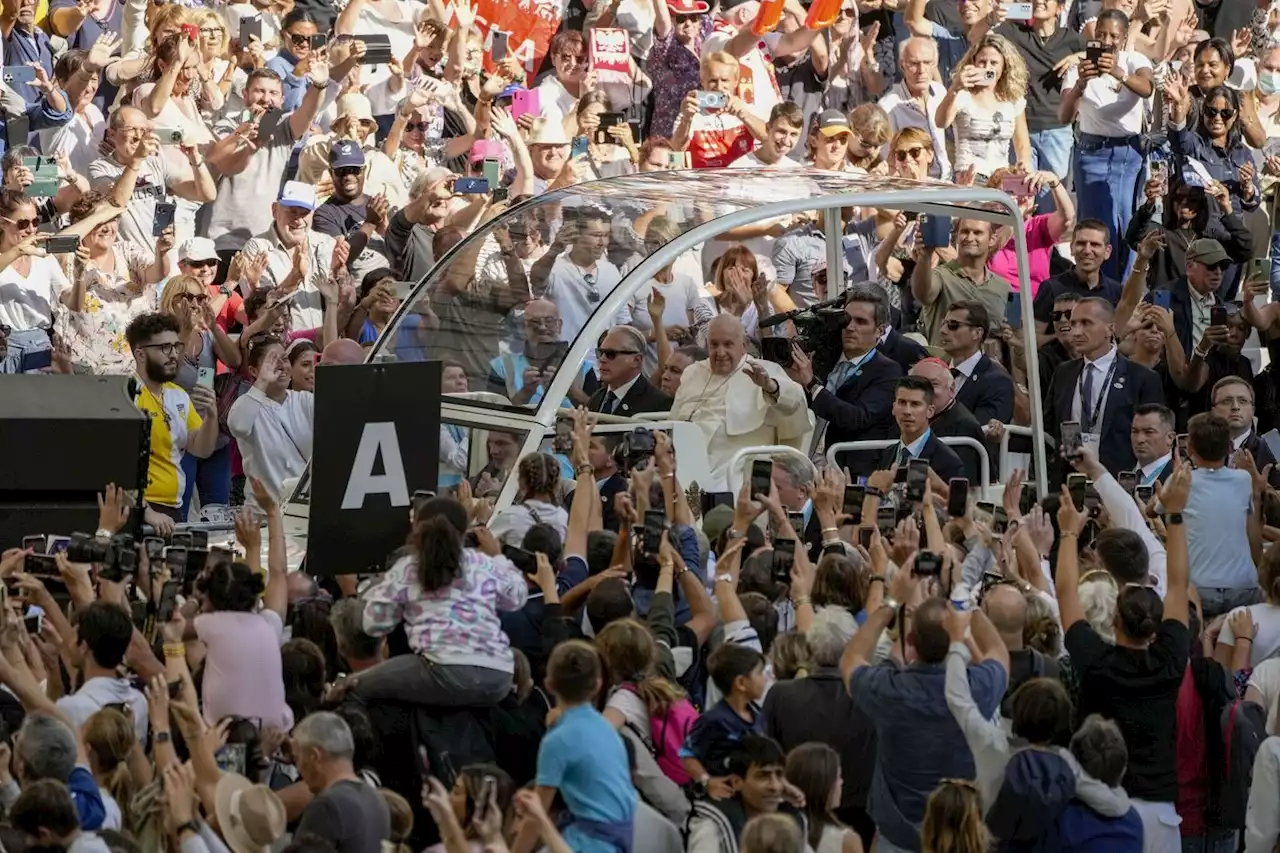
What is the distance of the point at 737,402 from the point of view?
12258 mm

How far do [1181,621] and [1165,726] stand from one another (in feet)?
1.20

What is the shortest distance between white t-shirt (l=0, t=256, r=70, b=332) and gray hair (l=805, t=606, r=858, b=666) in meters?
6.54

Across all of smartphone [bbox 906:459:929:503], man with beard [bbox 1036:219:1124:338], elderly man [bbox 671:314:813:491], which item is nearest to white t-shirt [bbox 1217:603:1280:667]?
smartphone [bbox 906:459:929:503]

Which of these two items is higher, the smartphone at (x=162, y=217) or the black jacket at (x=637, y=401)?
the smartphone at (x=162, y=217)

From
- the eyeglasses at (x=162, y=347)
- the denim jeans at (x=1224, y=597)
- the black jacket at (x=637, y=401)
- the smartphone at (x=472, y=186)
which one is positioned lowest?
the denim jeans at (x=1224, y=597)

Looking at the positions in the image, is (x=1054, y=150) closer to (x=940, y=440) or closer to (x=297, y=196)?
(x=297, y=196)

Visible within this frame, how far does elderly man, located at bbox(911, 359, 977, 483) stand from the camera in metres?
12.6

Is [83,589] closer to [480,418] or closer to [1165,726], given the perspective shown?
[480,418]

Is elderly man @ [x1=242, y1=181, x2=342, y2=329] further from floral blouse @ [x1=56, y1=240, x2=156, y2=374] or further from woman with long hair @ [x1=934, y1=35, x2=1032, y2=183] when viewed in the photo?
woman with long hair @ [x1=934, y1=35, x2=1032, y2=183]

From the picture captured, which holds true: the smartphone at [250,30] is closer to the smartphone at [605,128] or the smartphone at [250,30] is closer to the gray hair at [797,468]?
the smartphone at [605,128]

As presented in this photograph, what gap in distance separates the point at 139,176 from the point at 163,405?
8.83ft

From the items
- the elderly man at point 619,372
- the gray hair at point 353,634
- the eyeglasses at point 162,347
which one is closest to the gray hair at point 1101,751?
the gray hair at point 353,634

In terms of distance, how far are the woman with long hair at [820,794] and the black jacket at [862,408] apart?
449 centimetres

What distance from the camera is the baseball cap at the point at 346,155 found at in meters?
15.5
